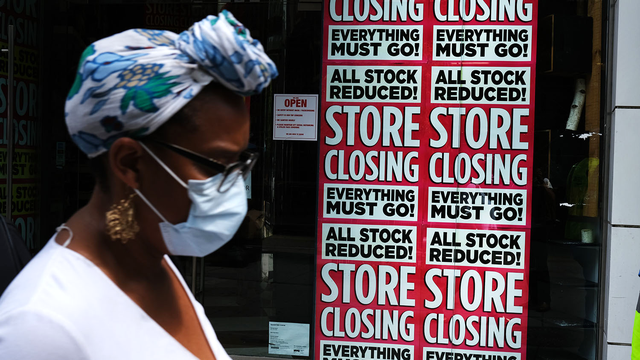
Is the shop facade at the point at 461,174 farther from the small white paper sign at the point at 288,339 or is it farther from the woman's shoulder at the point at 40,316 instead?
the woman's shoulder at the point at 40,316

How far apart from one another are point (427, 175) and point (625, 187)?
1442 millimetres

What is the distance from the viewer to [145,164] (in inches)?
50.4

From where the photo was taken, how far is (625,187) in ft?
16.2

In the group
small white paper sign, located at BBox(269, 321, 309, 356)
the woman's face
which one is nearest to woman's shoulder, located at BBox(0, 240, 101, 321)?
the woman's face

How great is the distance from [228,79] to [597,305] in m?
4.68

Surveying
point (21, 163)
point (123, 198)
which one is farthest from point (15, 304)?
point (21, 163)

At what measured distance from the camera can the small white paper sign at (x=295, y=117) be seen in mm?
5375

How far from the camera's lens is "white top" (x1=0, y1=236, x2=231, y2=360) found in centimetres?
108

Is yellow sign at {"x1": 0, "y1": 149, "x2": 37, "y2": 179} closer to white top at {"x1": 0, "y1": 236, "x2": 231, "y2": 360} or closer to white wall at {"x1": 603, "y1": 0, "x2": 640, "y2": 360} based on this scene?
white wall at {"x1": 603, "y1": 0, "x2": 640, "y2": 360}

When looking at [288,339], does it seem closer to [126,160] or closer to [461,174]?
[461,174]

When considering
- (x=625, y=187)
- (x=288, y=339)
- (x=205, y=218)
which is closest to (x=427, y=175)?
(x=625, y=187)

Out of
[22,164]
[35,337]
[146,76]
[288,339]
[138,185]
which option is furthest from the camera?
[22,164]

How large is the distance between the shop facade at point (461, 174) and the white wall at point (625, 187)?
0.4 inches

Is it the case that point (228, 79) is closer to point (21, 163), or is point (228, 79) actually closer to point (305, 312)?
point (305, 312)
